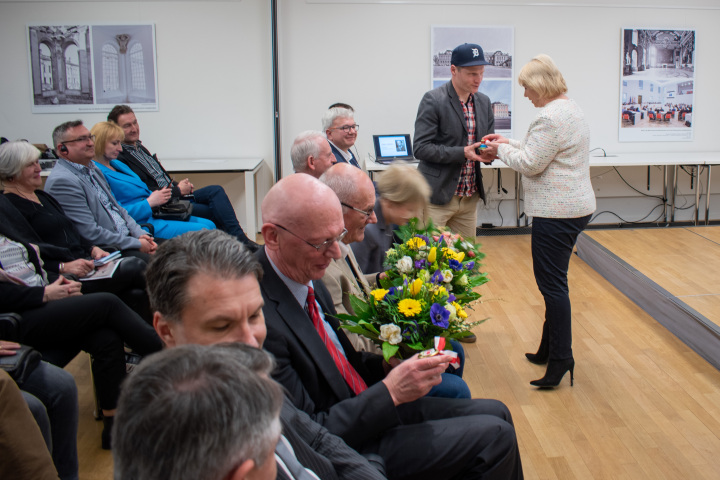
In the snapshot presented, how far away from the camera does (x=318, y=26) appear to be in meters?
6.63

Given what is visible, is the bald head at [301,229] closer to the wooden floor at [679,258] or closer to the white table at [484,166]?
the wooden floor at [679,258]

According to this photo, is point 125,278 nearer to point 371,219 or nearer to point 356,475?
point 371,219

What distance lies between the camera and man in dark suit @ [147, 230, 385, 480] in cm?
135

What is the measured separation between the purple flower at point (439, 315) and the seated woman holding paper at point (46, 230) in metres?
1.89

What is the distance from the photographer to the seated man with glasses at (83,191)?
352 cm

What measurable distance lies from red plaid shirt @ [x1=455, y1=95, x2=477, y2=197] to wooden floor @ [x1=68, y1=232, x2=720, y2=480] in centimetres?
82

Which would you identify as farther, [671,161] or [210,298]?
[671,161]

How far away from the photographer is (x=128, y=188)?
422cm

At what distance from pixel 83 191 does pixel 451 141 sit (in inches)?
85.3

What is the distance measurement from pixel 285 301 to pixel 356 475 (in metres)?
0.51

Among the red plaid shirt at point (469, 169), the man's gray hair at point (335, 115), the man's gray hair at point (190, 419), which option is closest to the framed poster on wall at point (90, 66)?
the man's gray hair at point (335, 115)

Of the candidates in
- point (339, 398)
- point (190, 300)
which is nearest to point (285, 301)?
point (339, 398)

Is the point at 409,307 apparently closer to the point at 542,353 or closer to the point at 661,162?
the point at 542,353

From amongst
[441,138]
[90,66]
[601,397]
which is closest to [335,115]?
[441,138]
